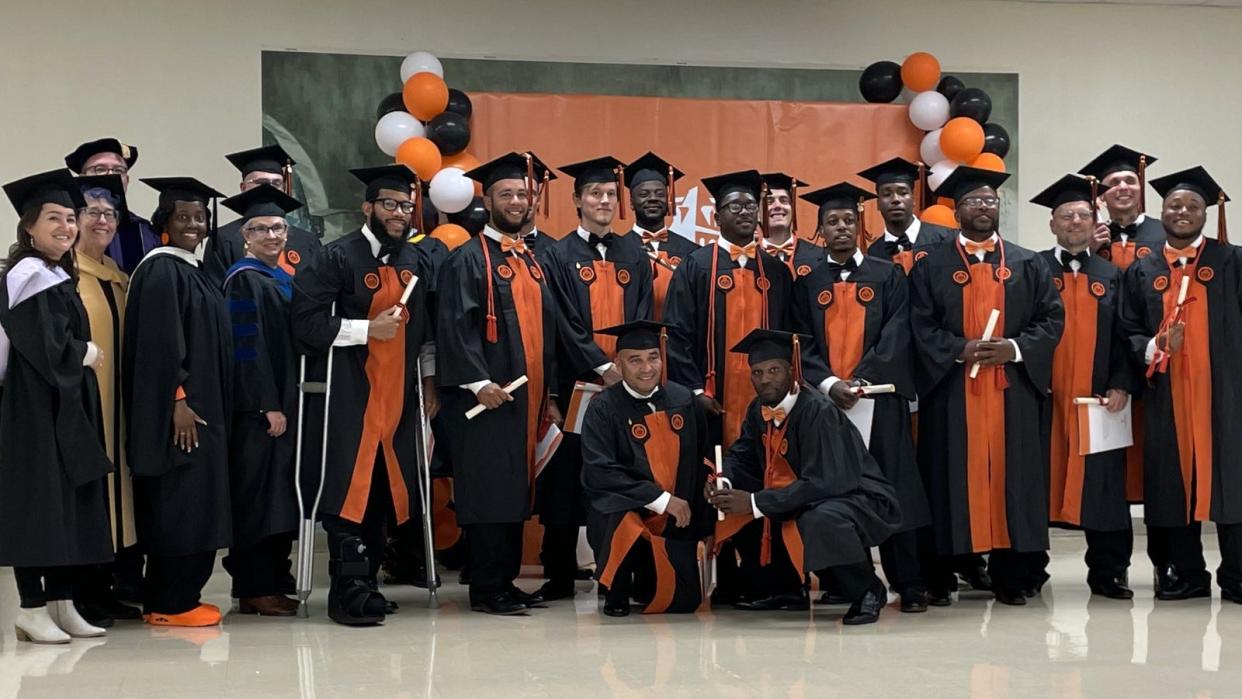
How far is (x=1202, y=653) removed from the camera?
16.5 feet

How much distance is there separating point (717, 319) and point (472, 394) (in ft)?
3.70

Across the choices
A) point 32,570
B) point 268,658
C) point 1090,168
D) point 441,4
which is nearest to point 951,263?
point 1090,168

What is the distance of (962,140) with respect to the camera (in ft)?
29.7

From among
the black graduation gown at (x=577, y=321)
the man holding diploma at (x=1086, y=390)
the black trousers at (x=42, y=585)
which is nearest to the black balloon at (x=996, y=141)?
the man holding diploma at (x=1086, y=390)

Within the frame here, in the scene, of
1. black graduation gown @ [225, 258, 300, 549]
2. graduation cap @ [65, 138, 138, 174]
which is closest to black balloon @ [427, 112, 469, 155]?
graduation cap @ [65, 138, 138, 174]

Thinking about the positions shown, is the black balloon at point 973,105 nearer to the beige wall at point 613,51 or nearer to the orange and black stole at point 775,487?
the beige wall at point 613,51

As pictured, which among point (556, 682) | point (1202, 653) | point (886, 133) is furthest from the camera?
point (886, 133)

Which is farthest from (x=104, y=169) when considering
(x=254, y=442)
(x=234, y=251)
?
(x=254, y=442)

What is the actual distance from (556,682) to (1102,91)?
744 cm

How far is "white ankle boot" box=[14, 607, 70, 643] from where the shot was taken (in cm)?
536

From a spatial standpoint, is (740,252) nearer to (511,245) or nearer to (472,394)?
(511,245)

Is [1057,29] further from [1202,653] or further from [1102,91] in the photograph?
[1202,653]

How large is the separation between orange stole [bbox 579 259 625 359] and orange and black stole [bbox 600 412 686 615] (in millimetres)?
603

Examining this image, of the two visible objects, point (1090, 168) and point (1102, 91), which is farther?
point (1102, 91)
